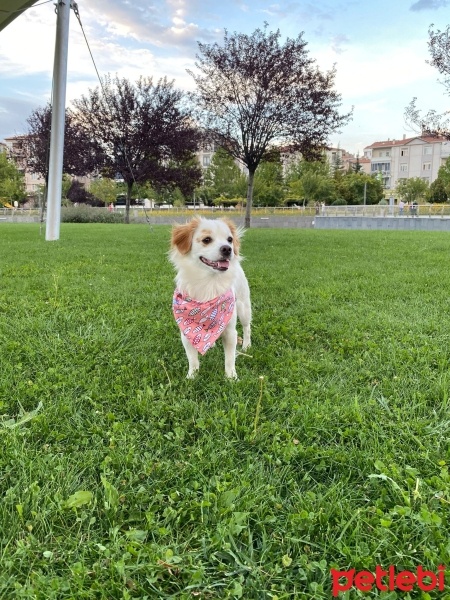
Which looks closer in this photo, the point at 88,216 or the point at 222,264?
the point at 222,264

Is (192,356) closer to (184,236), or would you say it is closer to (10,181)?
(184,236)

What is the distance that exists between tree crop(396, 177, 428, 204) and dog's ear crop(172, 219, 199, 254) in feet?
201

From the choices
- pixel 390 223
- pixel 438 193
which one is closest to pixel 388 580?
pixel 390 223

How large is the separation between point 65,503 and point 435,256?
8557 millimetres

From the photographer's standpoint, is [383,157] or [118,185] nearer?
[118,185]

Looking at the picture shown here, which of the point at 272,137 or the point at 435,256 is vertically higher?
the point at 272,137

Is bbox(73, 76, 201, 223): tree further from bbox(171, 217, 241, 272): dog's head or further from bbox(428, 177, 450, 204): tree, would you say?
bbox(428, 177, 450, 204): tree

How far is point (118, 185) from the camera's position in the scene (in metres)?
52.9

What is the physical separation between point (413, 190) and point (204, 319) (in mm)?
63089

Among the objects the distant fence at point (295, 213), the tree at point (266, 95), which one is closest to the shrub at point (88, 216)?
the distant fence at point (295, 213)

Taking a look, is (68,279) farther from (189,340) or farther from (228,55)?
(228,55)

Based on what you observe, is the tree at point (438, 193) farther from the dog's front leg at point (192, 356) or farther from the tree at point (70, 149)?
the dog's front leg at point (192, 356)

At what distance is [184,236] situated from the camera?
9.96 ft

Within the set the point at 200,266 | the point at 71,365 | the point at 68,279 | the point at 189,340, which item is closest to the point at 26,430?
the point at 71,365
